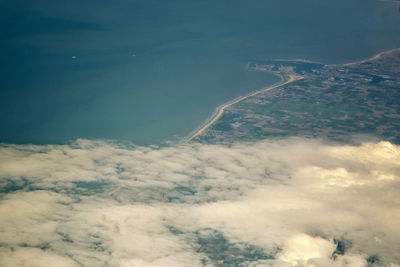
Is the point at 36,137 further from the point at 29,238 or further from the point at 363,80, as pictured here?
the point at 363,80

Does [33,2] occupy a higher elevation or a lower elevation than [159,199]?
higher

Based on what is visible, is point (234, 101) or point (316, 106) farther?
point (316, 106)

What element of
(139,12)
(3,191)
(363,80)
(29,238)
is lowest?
(29,238)

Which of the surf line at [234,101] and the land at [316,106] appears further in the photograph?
the land at [316,106]

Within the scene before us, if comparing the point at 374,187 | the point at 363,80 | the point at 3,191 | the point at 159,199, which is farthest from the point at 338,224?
the point at 363,80

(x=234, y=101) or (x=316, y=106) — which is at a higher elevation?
(x=234, y=101)

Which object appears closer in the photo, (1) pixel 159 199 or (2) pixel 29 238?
(2) pixel 29 238

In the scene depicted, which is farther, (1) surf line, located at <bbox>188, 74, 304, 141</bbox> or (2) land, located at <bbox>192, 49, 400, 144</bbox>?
(2) land, located at <bbox>192, 49, 400, 144</bbox>

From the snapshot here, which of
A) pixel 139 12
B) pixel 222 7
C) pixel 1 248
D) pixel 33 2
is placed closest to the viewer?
pixel 1 248
